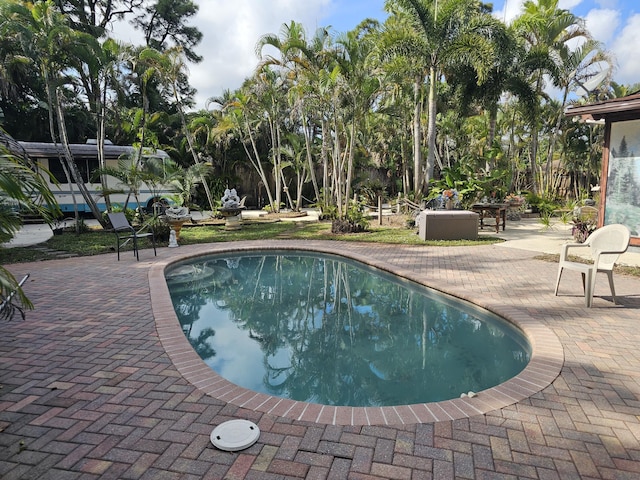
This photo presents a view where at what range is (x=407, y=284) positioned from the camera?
6578 mm

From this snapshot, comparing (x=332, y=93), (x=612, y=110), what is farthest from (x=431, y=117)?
(x=612, y=110)

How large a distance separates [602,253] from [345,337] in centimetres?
322

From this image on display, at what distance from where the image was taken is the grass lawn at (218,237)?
8852 mm

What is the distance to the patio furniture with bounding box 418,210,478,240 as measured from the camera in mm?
10258

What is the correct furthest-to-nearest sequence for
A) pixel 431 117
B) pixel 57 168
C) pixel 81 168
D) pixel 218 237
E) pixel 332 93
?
pixel 81 168 → pixel 57 168 → pixel 431 117 → pixel 218 237 → pixel 332 93

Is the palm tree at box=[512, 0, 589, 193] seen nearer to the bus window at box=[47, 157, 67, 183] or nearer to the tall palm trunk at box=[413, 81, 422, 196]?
the tall palm trunk at box=[413, 81, 422, 196]

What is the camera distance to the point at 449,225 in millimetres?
10305

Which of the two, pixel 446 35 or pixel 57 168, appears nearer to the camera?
pixel 446 35

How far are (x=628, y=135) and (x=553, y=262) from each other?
3176 millimetres

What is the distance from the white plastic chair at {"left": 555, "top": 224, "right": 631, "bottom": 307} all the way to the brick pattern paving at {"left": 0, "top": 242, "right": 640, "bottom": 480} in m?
0.50

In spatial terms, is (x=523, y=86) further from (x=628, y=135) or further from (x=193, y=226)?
(x=193, y=226)

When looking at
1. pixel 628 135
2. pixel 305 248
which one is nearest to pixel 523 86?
pixel 628 135

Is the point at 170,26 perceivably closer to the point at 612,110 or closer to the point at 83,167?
the point at 83,167

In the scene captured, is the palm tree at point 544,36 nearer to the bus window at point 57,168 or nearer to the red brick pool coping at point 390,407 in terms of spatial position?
the red brick pool coping at point 390,407
